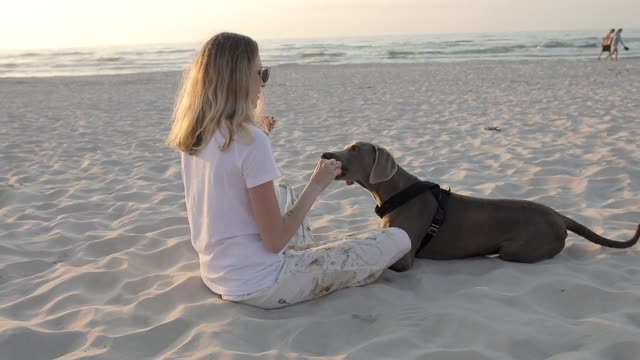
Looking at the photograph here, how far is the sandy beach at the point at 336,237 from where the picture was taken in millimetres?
2838

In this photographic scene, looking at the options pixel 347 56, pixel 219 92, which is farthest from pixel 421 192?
pixel 347 56

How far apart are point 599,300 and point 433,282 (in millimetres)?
915

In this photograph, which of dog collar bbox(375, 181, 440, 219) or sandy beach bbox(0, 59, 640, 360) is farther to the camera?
dog collar bbox(375, 181, 440, 219)

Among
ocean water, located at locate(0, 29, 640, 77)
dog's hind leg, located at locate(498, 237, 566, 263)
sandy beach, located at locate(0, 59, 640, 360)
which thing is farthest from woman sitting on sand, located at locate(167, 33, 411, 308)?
ocean water, located at locate(0, 29, 640, 77)

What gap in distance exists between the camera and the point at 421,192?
387cm

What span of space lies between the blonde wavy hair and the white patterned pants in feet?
2.69

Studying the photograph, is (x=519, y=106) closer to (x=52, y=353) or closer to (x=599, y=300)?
(x=599, y=300)

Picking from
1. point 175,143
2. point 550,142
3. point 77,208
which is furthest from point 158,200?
point 550,142

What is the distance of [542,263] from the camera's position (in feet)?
12.3

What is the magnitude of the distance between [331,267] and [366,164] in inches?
37.8

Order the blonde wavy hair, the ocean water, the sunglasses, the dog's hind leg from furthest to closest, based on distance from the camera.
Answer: the ocean water < the dog's hind leg < the sunglasses < the blonde wavy hair

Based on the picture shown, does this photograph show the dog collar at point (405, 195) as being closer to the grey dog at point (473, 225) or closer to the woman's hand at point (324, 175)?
the grey dog at point (473, 225)

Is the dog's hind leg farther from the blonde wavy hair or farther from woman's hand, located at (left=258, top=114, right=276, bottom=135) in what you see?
the blonde wavy hair

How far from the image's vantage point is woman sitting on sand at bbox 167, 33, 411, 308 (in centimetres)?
291
